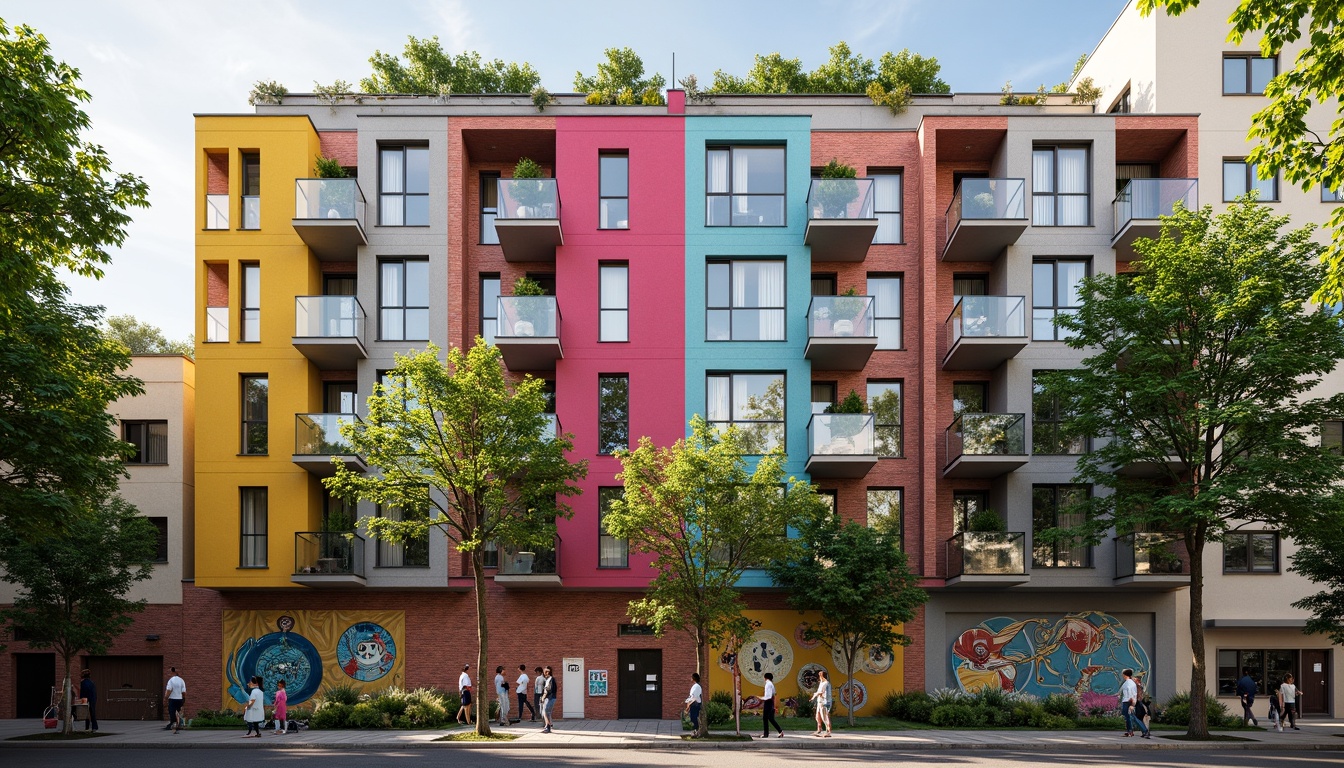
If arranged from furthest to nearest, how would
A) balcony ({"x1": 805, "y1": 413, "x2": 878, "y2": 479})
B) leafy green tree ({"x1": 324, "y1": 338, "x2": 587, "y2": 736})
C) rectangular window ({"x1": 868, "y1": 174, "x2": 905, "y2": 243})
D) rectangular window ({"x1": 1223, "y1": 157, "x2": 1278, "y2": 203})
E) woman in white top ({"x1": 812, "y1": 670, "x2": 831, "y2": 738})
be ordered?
1. rectangular window ({"x1": 868, "y1": 174, "x2": 905, "y2": 243})
2. rectangular window ({"x1": 1223, "y1": 157, "x2": 1278, "y2": 203})
3. balcony ({"x1": 805, "y1": 413, "x2": 878, "y2": 479})
4. woman in white top ({"x1": 812, "y1": 670, "x2": 831, "y2": 738})
5. leafy green tree ({"x1": 324, "y1": 338, "x2": 587, "y2": 736})

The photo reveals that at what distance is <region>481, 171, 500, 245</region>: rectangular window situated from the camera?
2995 centimetres

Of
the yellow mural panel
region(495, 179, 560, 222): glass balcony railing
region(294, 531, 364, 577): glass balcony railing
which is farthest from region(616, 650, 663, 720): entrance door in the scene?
region(495, 179, 560, 222): glass balcony railing

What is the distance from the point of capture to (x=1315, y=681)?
28.0m

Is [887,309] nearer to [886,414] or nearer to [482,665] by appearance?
[886,414]

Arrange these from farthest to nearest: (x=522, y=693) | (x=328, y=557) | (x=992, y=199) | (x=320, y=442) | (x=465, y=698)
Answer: (x=992, y=199)
(x=320, y=442)
(x=328, y=557)
(x=522, y=693)
(x=465, y=698)

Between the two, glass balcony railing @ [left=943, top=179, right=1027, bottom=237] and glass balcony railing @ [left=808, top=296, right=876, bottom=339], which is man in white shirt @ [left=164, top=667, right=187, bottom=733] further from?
glass balcony railing @ [left=943, top=179, right=1027, bottom=237]

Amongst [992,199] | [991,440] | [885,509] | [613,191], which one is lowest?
[885,509]

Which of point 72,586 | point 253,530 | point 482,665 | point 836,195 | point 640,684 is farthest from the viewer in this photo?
point 253,530

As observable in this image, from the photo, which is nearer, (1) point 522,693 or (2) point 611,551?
(1) point 522,693

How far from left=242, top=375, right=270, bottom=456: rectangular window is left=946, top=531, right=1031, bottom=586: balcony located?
2066 centimetres

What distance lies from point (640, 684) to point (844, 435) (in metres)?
9.40

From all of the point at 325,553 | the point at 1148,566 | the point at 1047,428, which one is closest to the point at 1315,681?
the point at 1148,566

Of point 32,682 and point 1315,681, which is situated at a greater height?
point 1315,681

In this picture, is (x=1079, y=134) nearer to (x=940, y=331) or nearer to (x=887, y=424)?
(x=940, y=331)
